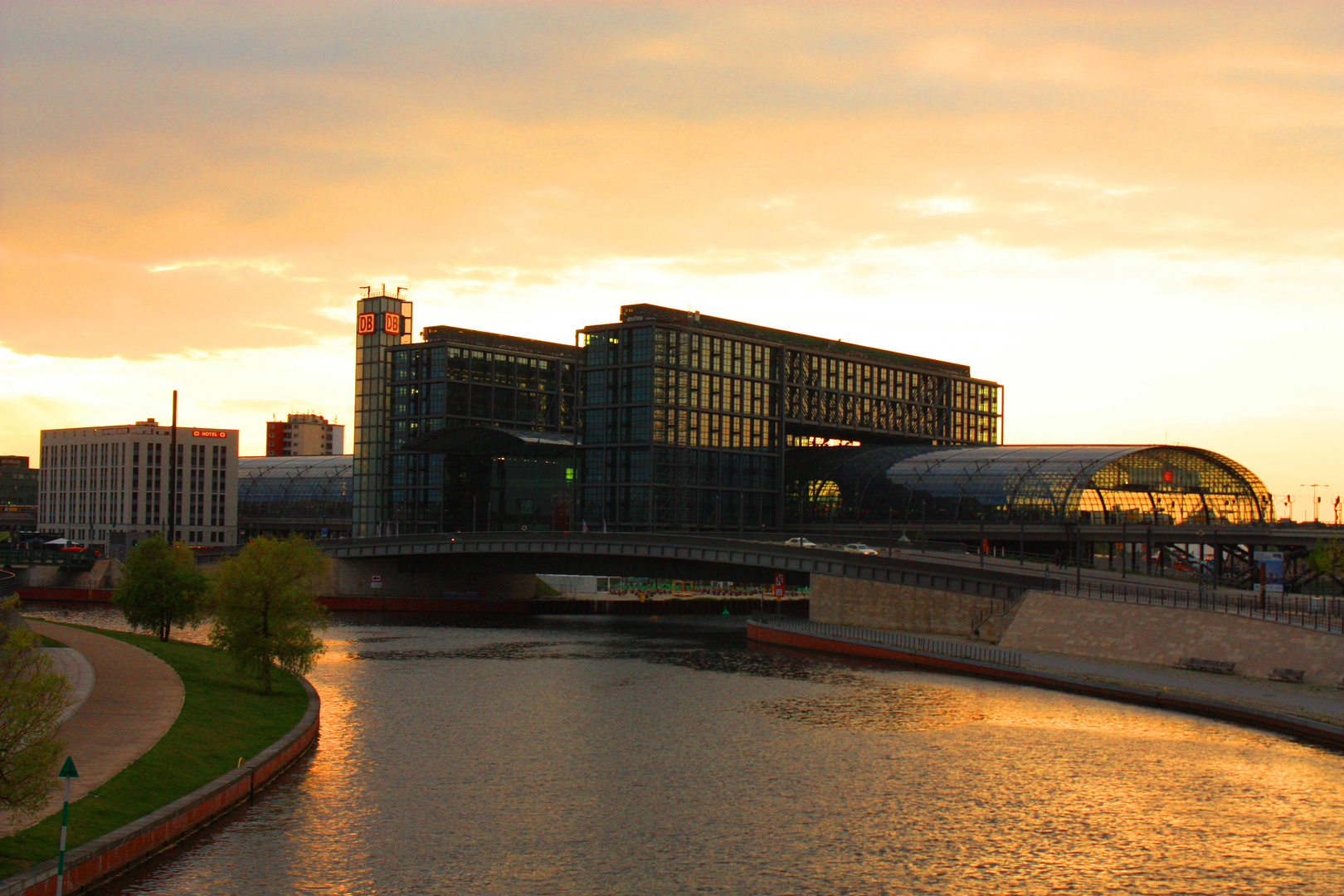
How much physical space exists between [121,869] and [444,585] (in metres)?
124

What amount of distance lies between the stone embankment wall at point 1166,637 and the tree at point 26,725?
58571 millimetres

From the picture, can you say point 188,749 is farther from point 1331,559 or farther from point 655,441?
point 655,441

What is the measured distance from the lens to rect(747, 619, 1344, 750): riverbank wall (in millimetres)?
52844

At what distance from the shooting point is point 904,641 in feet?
298

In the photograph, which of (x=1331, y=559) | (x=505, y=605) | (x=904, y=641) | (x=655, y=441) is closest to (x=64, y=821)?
(x=904, y=641)

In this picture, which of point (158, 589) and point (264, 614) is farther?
point (158, 589)

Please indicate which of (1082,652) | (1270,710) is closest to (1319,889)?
(1270,710)

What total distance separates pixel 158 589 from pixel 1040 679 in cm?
5168

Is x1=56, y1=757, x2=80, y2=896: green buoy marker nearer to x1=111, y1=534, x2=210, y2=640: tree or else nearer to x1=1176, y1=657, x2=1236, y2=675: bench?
x1=111, y1=534, x2=210, y2=640: tree

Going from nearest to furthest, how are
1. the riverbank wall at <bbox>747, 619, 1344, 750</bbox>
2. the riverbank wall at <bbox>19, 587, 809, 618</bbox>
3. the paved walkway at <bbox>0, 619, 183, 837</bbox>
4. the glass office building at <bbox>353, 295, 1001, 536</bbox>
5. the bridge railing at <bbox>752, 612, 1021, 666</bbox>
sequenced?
the paved walkway at <bbox>0, 619, 183, 837</bbox> < the riverbank wall at <bbox>747, 619, 1344, 750</bbox> < the bridge railing at <bbox>752, 612, 1021, 666</bbox> < the riverbank wall at <bbox>19, 587, 809, 618</bbox> < the glass office building at <bbox>353, 295, 1001, 536</bbox>

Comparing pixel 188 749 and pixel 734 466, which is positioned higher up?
pixel 734 466

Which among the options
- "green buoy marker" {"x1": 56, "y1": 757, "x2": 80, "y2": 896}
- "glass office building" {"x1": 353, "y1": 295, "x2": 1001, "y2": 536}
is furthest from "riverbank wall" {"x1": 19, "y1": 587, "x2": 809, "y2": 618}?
"green buoy marker" {"x1": 56, "y1": 757, "x2": 80, "y2": 896}

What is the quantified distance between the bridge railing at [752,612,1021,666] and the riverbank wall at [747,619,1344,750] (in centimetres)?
20

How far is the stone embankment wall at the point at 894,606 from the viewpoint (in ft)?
318
